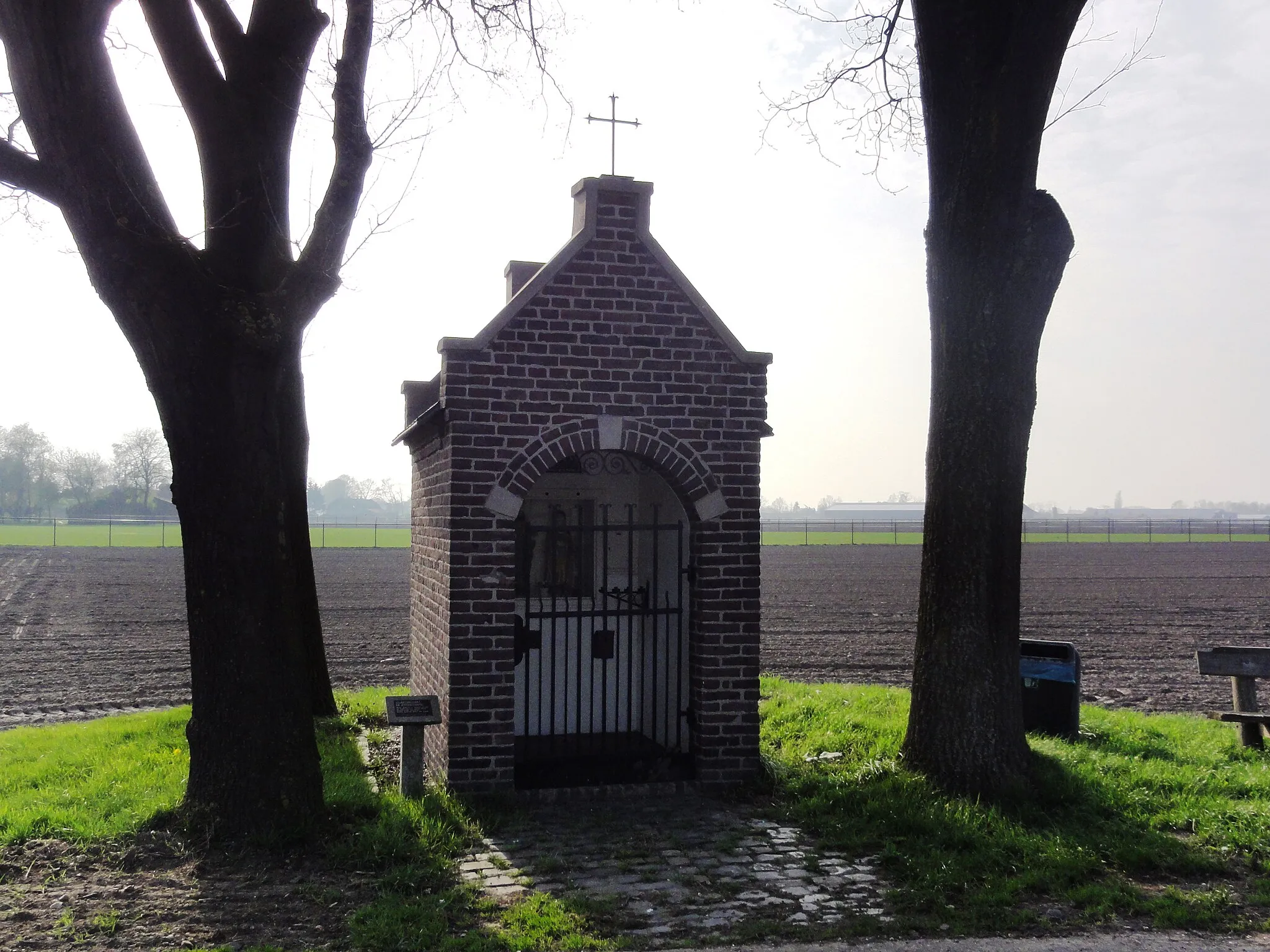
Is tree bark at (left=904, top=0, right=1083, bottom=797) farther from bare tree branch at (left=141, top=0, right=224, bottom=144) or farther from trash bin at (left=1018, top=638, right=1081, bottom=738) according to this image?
bare tree branch at (left=141, top=0, right=224, bottom=144)

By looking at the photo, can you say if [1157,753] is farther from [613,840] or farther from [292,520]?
[292,520]

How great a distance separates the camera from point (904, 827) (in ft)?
20.3

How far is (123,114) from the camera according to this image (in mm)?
6191

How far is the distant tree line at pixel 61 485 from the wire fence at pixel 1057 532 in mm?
57301

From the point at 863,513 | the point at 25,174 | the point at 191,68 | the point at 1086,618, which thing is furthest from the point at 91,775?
the point at 863,513

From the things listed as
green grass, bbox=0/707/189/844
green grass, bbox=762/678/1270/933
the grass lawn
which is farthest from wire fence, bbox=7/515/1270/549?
green grass, bbox=762/678/1270/933

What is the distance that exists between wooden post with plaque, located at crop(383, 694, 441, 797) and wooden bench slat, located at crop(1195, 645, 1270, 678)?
6.39 m

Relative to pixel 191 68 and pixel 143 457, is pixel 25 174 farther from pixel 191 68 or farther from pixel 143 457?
pixel 143 457

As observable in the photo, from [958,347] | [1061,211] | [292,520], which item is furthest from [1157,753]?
[292,520]

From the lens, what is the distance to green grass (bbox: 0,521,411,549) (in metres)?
59.3

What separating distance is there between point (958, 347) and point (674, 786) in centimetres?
366

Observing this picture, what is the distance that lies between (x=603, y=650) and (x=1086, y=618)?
55.0 feet

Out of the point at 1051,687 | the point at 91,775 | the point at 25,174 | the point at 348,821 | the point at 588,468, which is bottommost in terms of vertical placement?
the point at 91,775

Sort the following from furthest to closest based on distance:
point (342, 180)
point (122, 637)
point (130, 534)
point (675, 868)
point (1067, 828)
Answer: point (130, 534)
point (122, 637)
point (342, 180)
point (1067, 828)
point (675, 868)
